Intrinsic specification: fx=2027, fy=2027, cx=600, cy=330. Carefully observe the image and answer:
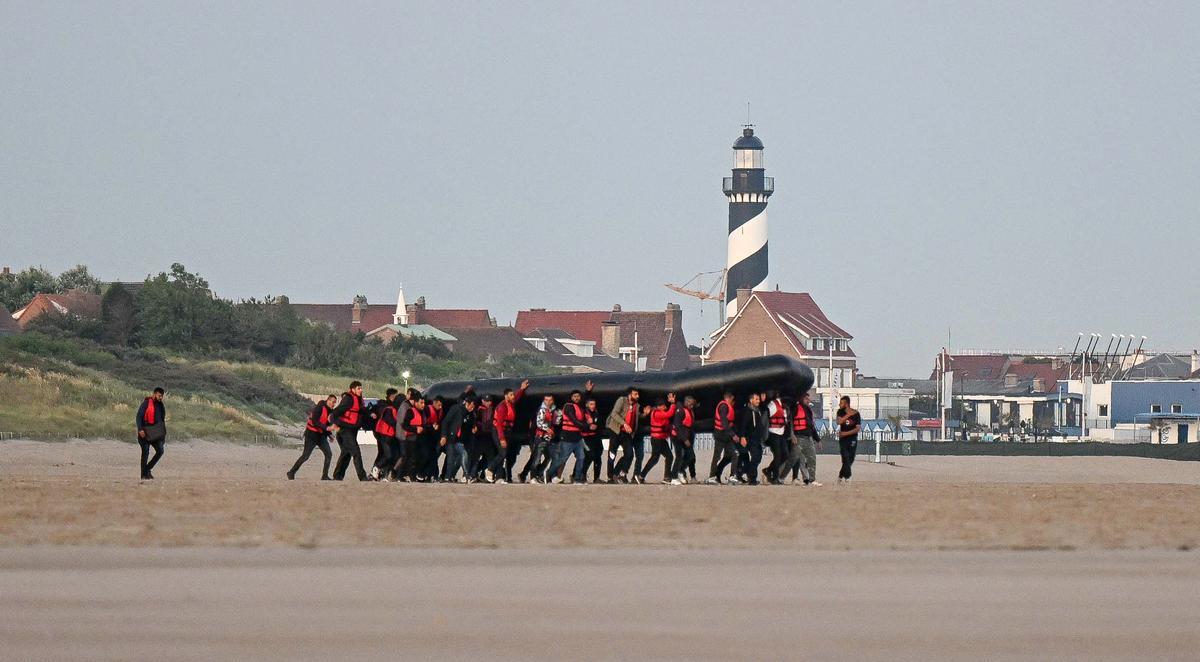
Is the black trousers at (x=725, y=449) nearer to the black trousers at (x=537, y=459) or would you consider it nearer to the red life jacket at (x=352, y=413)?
the black trousers at (x=537, y=459)

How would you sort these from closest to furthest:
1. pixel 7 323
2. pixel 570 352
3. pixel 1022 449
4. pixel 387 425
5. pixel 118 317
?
pixel 387 425 < pixel 1022 449 < pixel 118 317 < pixel 7 323 < pixel 570 352

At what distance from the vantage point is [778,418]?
29016 millimetres

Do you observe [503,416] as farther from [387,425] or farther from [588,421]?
[387,425]

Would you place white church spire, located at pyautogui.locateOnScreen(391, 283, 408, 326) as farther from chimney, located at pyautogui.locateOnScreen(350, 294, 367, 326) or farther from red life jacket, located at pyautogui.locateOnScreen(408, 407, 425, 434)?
red life jacket, located at pyautogui.locateOnScreen(408, 407, 425, 434)

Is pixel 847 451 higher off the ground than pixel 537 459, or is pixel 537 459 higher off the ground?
pixel 847 451

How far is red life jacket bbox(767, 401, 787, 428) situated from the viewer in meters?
29.0

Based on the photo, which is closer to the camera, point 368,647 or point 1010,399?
point 368,647

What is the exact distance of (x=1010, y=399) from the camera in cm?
13888

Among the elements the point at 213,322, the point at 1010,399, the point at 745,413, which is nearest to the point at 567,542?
the point at 745,413

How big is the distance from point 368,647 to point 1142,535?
9361 millimetres

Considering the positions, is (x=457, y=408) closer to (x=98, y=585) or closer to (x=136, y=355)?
(x=98, y=585)

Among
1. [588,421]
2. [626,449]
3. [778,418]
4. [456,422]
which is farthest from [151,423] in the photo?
[778,418]

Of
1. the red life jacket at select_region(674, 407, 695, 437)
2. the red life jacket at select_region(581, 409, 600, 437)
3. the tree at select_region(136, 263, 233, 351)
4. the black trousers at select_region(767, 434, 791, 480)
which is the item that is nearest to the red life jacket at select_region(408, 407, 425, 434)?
the red life jacket at select_region(581, 409, 600, 437)

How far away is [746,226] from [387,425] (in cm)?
11991
